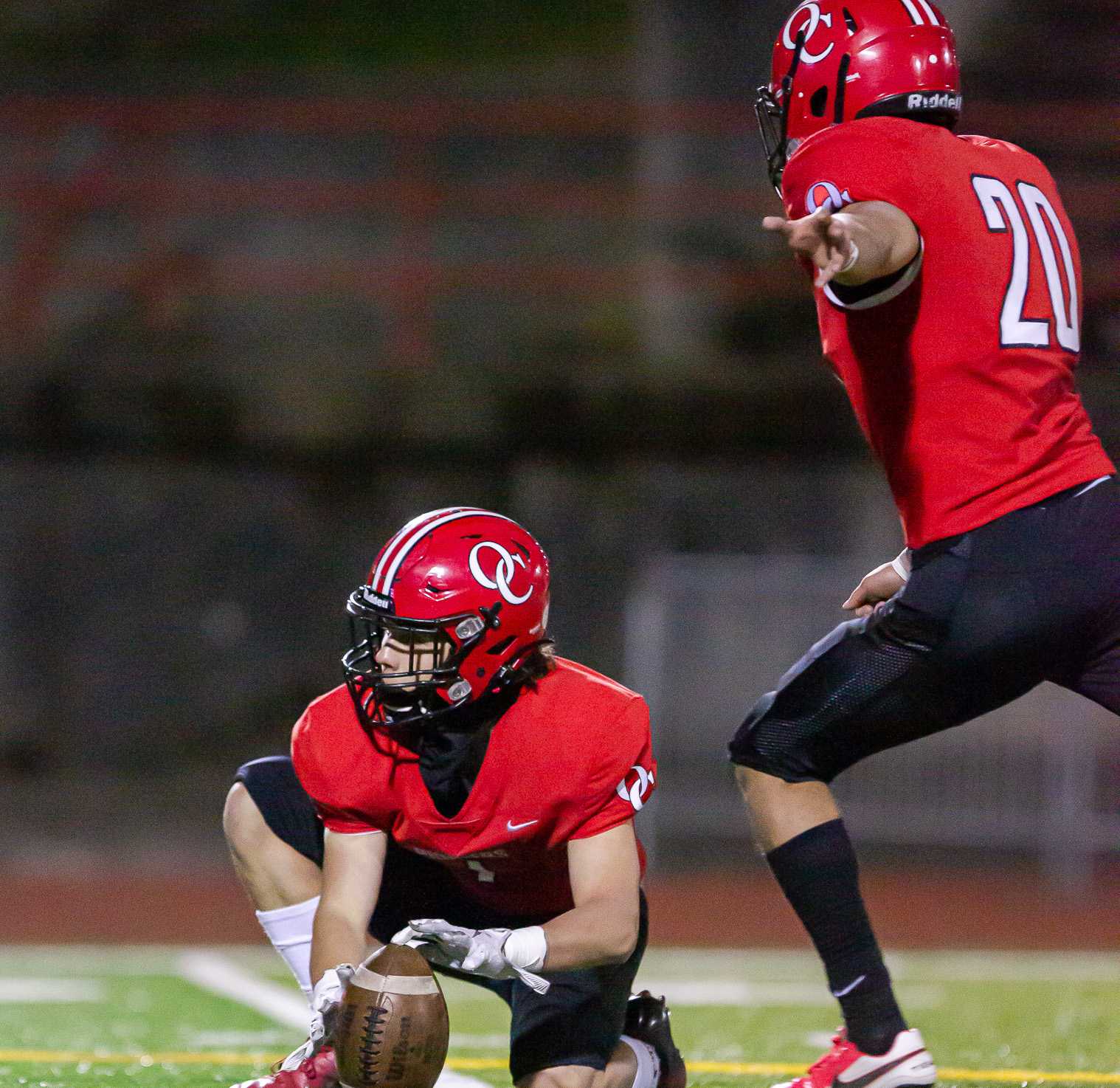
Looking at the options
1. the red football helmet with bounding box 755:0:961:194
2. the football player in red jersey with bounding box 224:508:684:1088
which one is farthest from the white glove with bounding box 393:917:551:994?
the red football helmet with bounding box 755:0:961:194

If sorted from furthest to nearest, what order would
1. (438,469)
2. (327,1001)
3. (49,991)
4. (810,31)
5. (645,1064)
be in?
(438,469)
(49,991)
(645,1064)
(810,31)
(327,1001)

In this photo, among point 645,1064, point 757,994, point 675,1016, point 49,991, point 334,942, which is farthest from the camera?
point 757,994

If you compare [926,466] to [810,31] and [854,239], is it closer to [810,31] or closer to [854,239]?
[854,239]

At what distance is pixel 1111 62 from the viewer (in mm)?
11555

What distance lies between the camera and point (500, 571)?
9.33ft

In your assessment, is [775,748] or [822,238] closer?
[822,238]

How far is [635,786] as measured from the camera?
8.98 ft

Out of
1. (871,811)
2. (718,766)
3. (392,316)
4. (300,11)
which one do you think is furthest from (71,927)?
(300,11)

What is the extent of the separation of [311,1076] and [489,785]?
54 centimetres

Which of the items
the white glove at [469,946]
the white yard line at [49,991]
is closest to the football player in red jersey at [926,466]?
the white glove at [469,946]

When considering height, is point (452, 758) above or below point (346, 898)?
above

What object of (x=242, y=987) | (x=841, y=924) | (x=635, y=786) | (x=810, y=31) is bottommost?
(x=242, y=987)

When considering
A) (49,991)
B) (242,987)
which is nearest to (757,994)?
(242,987)

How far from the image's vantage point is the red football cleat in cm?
262
